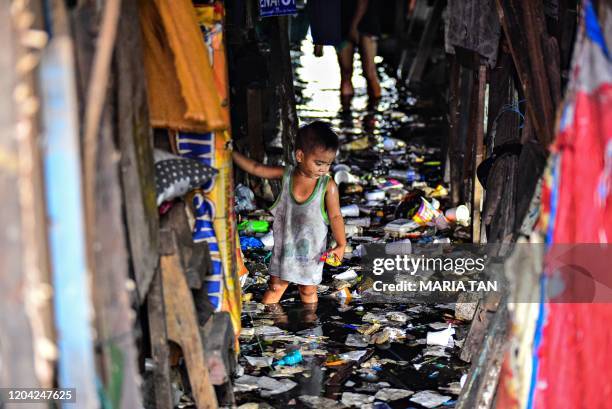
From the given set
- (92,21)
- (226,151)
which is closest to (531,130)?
(226,151)

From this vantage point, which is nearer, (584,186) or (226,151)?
(584,186)

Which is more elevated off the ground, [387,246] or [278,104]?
[278,104]

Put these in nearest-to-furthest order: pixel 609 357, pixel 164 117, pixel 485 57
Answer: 1. pixel 609 357
2. pixel 164 117
3. pixel 485 57

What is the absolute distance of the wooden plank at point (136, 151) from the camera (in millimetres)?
2965

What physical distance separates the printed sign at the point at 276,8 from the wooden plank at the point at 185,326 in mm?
3324

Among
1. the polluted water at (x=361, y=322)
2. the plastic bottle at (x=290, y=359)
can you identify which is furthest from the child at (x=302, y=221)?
the plastic bottle at (x=290, y=359)

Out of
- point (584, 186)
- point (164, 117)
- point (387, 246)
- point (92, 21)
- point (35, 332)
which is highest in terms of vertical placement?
point (92, 21)

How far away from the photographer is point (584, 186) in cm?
290

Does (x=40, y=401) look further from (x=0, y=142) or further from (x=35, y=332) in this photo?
(x=0, y=142)

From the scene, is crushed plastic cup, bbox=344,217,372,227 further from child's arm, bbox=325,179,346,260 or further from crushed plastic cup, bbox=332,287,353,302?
child's arm, bbox=325,179,346,260

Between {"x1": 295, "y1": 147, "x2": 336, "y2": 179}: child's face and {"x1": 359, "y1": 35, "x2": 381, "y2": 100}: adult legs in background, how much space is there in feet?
18.6

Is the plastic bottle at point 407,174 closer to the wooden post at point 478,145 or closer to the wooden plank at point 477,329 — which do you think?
the wooden post at point 478,145

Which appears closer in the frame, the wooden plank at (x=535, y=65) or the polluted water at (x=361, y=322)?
the wooden plank at (x=535, y=65)

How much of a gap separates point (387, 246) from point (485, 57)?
58.1 inches
